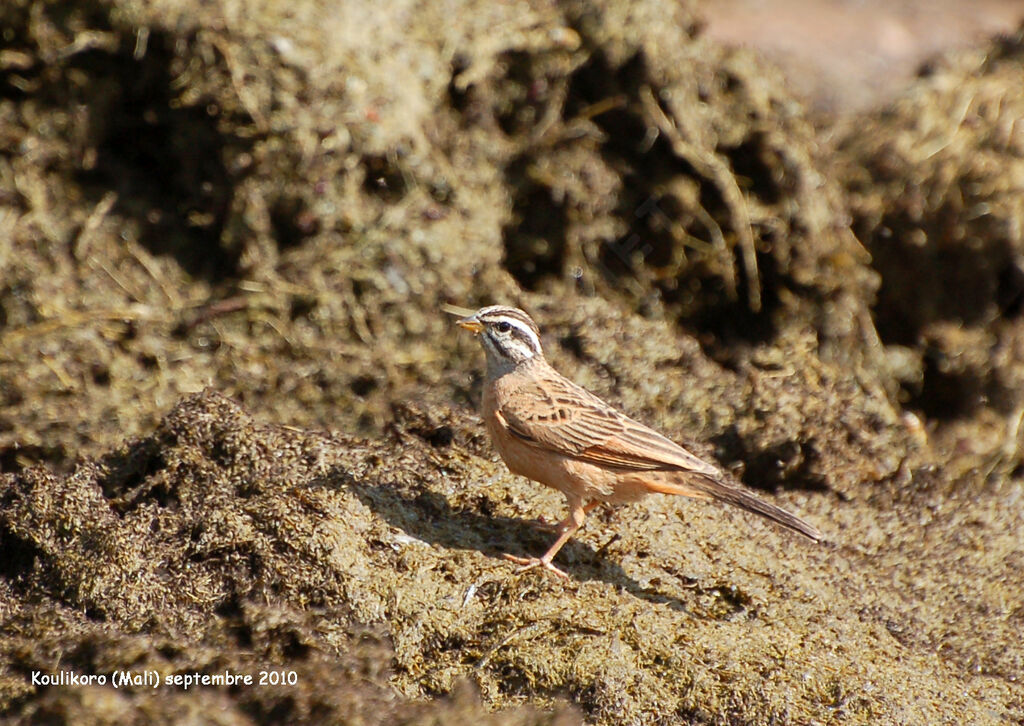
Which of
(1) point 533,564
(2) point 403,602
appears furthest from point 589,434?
(2) point 403,602

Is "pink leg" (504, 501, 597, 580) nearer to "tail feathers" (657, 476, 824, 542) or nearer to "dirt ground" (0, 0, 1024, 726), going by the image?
"dirt ground" (0, 0, 1024, 726)

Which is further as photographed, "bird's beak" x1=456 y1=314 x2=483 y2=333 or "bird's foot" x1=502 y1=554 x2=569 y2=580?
"bird's beak" x1=456 y1=314 x2=483 y2=333

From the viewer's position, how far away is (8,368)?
8734 mm

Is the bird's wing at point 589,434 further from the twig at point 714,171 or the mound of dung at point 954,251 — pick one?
the mound of dung at point 954,251

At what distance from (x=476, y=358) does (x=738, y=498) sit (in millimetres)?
3404

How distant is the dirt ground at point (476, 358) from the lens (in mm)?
5344

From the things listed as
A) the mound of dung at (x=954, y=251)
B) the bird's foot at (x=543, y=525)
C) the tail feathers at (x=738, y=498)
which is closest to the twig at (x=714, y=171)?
the mound of dung at (x=954, y=251)

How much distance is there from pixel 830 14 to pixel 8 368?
458 inches

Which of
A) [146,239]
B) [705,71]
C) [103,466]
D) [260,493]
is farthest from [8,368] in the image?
[705,71]

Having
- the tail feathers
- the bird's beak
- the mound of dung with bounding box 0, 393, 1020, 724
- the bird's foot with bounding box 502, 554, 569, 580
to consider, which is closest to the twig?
the bird's beak

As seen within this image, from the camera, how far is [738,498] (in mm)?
6016

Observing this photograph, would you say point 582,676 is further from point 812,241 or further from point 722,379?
point 812,241

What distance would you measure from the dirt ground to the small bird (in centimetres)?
34

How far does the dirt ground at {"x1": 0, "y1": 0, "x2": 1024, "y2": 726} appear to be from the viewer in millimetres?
5344
